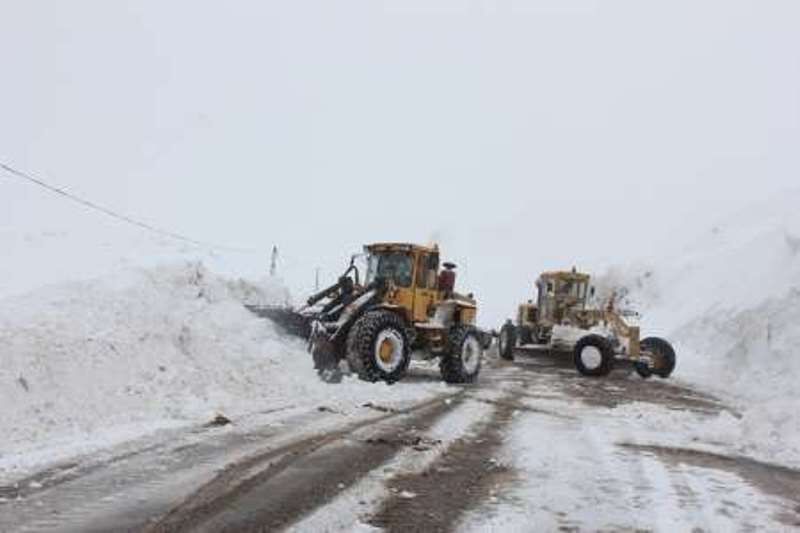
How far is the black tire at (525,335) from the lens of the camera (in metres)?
24.3

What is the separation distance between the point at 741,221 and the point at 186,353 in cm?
3665

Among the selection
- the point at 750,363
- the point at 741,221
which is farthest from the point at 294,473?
the point at 741,221

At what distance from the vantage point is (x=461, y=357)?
15891 mm

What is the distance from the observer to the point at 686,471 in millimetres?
7902

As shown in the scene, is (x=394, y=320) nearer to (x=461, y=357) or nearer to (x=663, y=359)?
(x=461, y=357)

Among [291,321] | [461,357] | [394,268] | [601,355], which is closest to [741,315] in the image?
[601,355]

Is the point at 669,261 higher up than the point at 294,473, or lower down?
higher up

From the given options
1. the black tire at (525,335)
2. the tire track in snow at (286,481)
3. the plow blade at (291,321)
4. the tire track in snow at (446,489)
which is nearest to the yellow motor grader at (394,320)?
the plow blade at (291,321)

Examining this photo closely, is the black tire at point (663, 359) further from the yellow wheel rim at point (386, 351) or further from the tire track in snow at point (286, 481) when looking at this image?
the tire track in snow at point (286, 481)

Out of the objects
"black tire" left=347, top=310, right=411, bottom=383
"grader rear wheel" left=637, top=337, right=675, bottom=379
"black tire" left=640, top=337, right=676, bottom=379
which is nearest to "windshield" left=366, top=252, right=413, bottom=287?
"black tire" left=347, top=310, right=411, bottom=383

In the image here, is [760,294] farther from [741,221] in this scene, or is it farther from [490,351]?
[741,221]

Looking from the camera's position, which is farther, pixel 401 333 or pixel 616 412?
pixel 401 333

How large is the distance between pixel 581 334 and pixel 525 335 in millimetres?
3138

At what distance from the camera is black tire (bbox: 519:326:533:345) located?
79.7 feet
